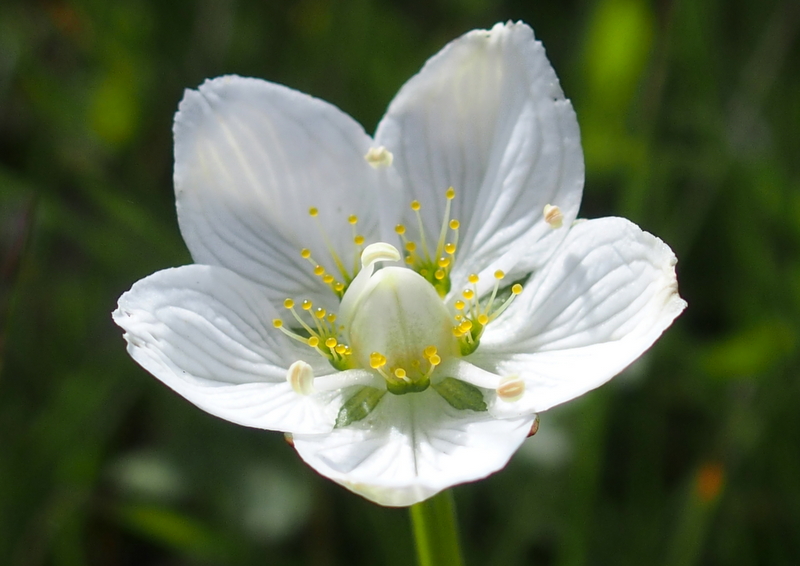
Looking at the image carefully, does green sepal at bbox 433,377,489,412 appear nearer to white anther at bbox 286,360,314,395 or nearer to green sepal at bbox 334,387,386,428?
green sepal at bbox 334,387,386,428

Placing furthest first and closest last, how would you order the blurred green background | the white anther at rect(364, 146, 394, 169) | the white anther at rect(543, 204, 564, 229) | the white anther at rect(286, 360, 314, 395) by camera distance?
1. the blurred green background
2. the white anther at rect(364, 146, 394, 169)
3. the white anther at rect(543, 204, 564, 229)
4. the white anther at rect(286, 360, 314, 395)

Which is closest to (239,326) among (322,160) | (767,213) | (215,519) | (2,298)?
(322,160)

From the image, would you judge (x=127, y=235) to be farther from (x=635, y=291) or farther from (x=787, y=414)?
(x=787, y=414)

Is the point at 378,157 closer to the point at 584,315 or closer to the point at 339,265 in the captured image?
the point at 339,265

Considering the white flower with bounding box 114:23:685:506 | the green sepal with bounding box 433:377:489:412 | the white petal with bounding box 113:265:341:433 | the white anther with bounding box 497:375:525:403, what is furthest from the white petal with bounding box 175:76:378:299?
the white anther with bounding box 497:375:525:403

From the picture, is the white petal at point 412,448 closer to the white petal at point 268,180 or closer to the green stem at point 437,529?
the green stem at point 437,529
